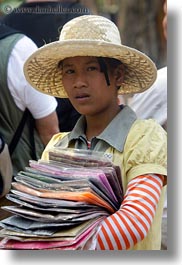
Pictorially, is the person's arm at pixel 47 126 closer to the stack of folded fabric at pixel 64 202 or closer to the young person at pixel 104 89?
the young person at pixel 104 89

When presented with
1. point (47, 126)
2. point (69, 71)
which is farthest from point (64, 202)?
point (69, 71)

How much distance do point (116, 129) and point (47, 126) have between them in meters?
0.36

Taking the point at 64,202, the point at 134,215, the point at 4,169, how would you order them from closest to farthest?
the point at 134,215 → the point at 64,202 → the point at 4,169

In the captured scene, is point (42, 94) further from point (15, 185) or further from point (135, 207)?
point (135, 207)

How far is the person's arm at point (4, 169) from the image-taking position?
249 cm

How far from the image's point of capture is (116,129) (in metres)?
2.32

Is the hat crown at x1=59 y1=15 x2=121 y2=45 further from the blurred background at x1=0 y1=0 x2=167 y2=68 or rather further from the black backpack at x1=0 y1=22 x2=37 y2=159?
the black backpack at x1=0 y1=22 x2=37 y2=159

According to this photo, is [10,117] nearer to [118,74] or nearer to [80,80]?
[80,80]

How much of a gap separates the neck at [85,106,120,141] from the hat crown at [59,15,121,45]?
0.93 feet

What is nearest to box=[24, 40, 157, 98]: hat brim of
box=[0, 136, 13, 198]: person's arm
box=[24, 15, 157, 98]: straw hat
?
box=[24, 15, 157, 98]: straw hat

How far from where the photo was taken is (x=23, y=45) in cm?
251

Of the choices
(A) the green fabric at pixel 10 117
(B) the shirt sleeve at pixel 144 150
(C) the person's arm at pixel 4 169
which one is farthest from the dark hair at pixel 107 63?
(C) the person's arm at pixel 4 169

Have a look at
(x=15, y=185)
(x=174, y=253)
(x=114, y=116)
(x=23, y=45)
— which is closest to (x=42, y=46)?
(x=23, y=45)

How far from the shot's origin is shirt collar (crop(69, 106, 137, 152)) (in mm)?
2295
